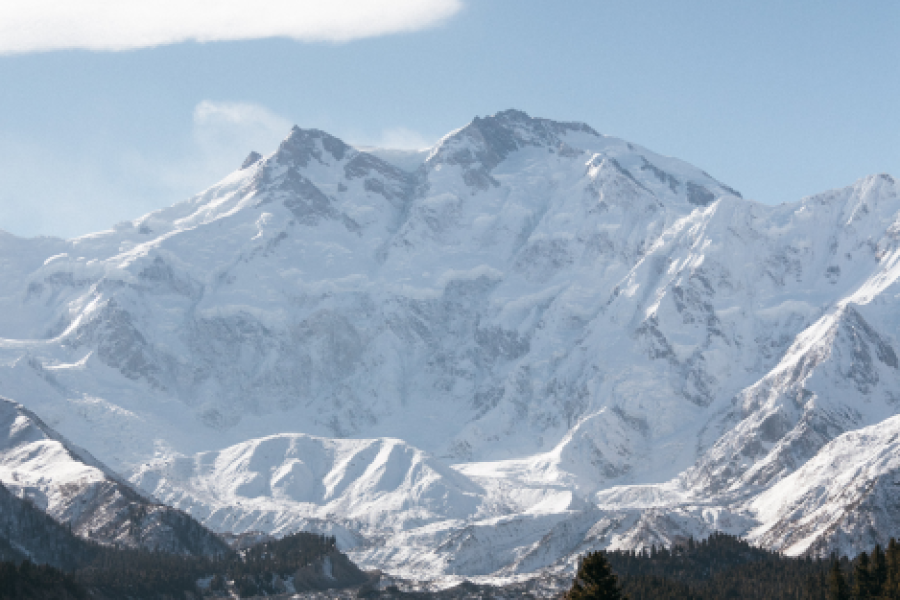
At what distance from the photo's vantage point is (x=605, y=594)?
491 feet
